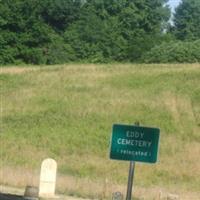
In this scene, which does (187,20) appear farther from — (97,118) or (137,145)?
(137,145)

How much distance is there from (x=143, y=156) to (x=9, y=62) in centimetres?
7594

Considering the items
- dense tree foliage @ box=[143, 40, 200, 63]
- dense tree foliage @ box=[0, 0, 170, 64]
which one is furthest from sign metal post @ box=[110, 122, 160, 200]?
dense tree foliage @ box=[0, 0, 170, 64]

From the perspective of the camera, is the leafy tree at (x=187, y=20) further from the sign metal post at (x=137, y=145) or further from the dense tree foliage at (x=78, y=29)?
the sign metal post at (x=137, y=145)

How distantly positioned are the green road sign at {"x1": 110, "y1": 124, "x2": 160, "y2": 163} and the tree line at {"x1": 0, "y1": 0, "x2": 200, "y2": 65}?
6433 cm

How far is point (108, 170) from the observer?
37.2 metres

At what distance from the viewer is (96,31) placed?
97.8 metres

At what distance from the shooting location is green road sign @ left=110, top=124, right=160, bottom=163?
388 inches

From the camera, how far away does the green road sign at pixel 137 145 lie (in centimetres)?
987

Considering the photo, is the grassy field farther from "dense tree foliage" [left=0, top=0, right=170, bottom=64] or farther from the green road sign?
"dense tree foliage" [left=0, top=0, right=170, bottom=64]

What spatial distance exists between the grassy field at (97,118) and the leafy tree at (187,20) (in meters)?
57.2

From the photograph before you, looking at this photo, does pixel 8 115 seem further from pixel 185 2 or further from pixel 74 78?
pixel 185 2

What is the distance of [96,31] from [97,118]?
170 feet

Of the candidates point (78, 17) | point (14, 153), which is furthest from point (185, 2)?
point (14, 153)

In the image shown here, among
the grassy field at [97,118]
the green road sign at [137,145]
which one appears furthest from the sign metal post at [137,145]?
the grassy field at [97,118]
